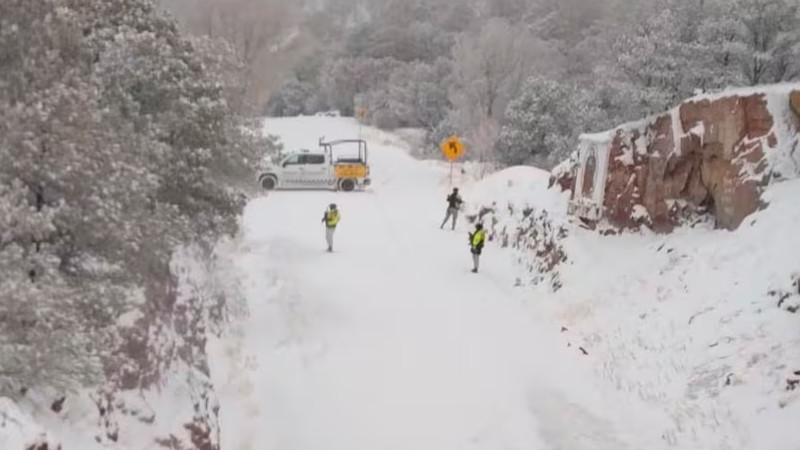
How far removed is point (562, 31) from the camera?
223ft

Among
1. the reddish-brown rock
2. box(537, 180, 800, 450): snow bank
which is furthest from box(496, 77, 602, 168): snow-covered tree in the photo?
box(537, 180, 800, 450): snow bank

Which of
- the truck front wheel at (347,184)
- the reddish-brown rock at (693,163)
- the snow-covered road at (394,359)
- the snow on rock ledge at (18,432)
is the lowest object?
the snow-covered road at (394,359)

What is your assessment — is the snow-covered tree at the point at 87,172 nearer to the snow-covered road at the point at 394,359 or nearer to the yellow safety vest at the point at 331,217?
the snow-covered road at the point at 394,359

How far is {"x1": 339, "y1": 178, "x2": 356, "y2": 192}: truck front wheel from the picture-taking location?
1320 inches

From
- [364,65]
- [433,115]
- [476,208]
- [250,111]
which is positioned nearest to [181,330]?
[250,111]

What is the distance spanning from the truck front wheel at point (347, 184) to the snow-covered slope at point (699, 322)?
16092mm

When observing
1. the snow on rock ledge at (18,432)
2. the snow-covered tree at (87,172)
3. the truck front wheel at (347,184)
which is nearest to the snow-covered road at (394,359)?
the snow-covered tree at (87,172)

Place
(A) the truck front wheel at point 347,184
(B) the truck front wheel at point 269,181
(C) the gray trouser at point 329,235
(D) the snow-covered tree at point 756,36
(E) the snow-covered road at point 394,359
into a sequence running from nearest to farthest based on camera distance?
1. (E) the snow-covered road at point 394,359
2. (C) the gray trouser at point 329,235
3. (D) the snow-covered tree at point 756,36
4. (B) the truck front wheel at point 269,181
5. (A) the truck front wheel at point 347,184

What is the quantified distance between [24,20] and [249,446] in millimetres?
6033

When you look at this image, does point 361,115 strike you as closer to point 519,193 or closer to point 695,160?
point 519,193

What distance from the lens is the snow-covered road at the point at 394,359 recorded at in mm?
11523

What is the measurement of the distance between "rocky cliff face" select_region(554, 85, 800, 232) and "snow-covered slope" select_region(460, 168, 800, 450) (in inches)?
21.2

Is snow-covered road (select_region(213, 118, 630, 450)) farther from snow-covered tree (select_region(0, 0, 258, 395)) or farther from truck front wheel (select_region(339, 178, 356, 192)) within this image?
truck front wheel (select_region(339, 178, 356, 192))

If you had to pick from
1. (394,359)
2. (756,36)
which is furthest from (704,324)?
(756,36)
